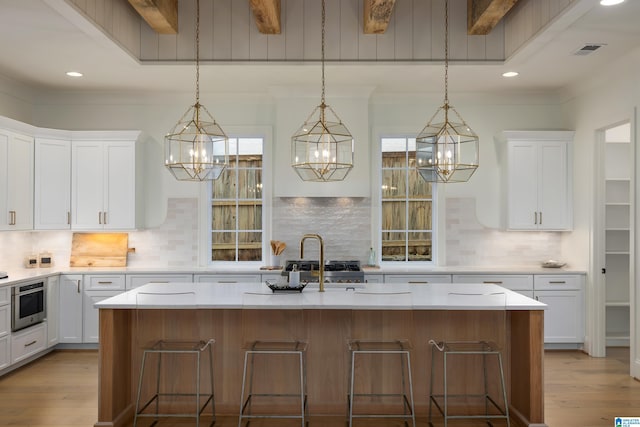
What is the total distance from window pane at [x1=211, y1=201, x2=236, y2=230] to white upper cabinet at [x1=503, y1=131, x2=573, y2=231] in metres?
3.29

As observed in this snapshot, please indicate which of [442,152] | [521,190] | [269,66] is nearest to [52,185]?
[269,66]

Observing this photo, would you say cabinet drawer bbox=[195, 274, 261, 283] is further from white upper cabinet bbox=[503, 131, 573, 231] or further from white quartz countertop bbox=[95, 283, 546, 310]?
white upper cabinet bbox=[503, 131, 573, 231]

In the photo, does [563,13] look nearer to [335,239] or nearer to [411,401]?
[411,401]

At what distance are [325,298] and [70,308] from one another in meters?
3.51

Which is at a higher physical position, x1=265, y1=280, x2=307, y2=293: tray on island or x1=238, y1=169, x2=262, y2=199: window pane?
x1=238, y1=169, x2=262, y2=199: window pane

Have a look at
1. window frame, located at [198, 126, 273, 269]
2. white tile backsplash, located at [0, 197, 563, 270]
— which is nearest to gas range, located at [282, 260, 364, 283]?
white tile backsplash, located at [0, 197, 563, 270]

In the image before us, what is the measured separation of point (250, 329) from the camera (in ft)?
12.4

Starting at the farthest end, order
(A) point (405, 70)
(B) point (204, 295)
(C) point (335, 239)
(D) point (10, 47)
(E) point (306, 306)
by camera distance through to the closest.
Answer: (C) point (335, 239)
(A) point (405, 70)
(D) point (10, 47)
(B) point (204, 295)
(E) point (306, 306)

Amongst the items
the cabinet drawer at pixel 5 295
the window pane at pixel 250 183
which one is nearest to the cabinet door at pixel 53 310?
the cabinet drawer at pixel 5 295

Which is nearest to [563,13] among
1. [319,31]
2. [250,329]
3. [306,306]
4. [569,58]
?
[569,58]

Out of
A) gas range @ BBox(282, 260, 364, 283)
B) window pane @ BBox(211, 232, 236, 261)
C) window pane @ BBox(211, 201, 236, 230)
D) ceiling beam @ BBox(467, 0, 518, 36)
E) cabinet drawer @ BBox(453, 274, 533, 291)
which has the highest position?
ceiling beam @ BBox(467, 0, 518, 36)

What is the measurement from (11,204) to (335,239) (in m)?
3.48

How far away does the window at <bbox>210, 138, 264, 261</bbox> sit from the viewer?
6625 mm

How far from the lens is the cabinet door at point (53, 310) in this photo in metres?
5.70
